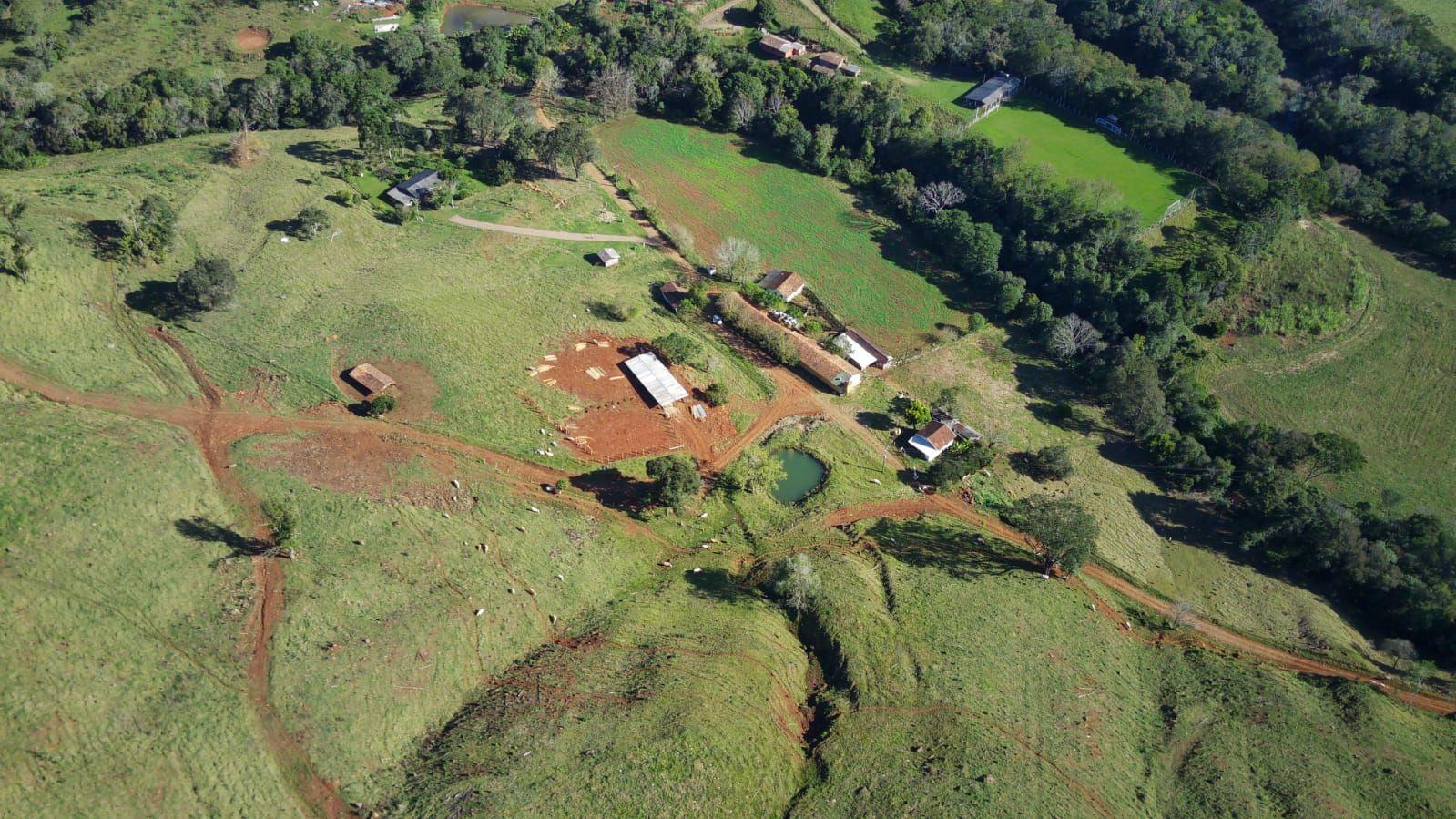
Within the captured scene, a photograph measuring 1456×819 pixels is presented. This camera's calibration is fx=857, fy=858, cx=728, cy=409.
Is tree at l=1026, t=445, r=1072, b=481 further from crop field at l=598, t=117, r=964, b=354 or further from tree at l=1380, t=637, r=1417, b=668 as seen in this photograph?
tree at l=1380, t=637, r=1417, b=668

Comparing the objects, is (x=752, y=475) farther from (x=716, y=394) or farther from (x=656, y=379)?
(x=656, y=379)

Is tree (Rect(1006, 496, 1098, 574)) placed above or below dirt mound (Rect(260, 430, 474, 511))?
above

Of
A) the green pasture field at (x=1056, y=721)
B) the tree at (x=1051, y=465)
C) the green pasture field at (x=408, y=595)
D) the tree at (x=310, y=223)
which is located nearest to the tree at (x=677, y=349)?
the green pasture field at (x=408, y=595)

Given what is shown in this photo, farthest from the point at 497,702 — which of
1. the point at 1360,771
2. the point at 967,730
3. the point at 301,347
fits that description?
the point at 1360,771

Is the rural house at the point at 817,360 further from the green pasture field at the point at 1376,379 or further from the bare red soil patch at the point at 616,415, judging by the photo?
the green pasture field at the point at 1376,379

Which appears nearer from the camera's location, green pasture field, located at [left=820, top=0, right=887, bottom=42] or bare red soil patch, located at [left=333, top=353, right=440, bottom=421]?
bare red soil patch, located at [left=333, top=353, right=440, bottom=421]

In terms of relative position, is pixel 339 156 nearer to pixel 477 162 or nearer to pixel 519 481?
pixel 477 162

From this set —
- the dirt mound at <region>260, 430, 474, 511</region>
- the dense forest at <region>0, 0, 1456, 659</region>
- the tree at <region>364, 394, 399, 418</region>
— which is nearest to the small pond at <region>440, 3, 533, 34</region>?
the dense forest at <region>0, 0, 1456, 659</region>
